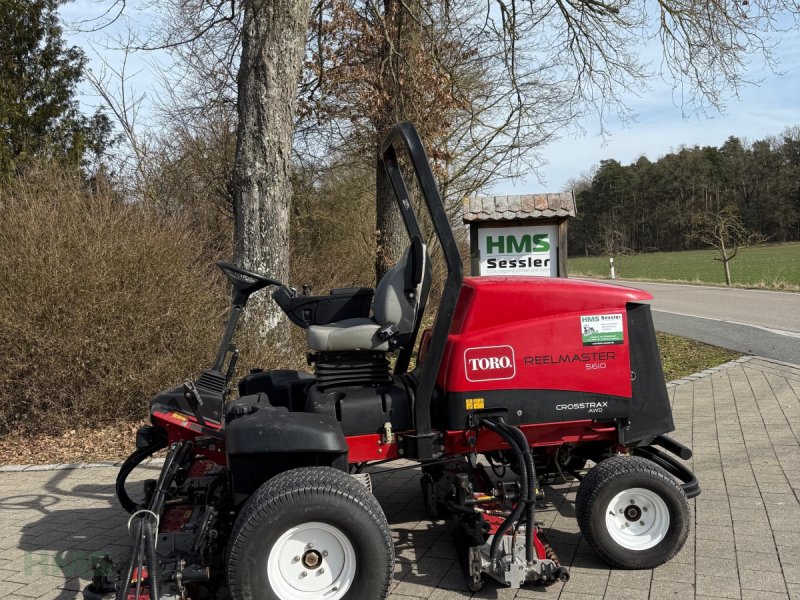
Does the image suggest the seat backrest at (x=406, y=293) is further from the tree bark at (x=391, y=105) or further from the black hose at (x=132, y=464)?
the tree bark at (x=391, y=105)

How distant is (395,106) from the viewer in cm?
1094

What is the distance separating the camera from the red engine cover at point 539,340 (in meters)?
3.53

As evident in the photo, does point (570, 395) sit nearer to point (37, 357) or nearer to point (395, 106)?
point (37, 357)

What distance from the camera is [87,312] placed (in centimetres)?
653

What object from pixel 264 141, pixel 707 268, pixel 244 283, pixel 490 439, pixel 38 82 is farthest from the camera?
pixel 707 268

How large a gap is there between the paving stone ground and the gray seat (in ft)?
3.86

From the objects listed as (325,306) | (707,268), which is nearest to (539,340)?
(325,306)

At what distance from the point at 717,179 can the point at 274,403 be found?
7084cm

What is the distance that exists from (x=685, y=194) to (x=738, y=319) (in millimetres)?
56459

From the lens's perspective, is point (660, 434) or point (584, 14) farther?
point (584, 14)

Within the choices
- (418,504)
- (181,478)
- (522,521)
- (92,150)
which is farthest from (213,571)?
(92,150)

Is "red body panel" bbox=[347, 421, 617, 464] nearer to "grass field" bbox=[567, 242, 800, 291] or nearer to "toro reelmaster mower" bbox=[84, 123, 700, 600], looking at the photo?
"toro reelmaster mower" bbox=[84, 123, 700, 600]

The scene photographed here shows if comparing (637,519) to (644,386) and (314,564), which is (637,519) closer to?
(644,386)

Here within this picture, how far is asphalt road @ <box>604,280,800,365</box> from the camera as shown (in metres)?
11.3
